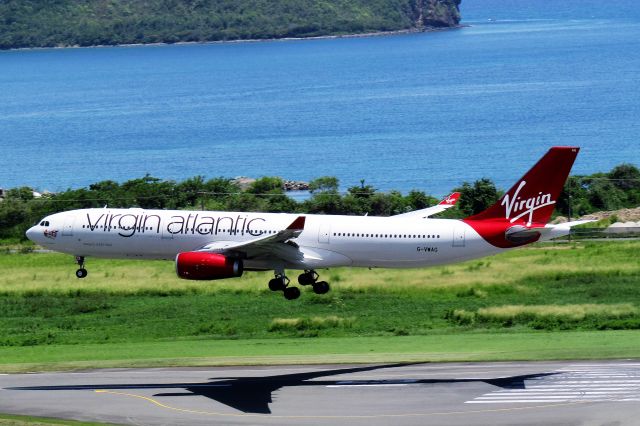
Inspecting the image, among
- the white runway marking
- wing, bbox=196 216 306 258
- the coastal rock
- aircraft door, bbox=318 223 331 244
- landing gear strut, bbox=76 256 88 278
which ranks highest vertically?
the coastal rock

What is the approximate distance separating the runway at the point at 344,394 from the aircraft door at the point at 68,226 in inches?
351

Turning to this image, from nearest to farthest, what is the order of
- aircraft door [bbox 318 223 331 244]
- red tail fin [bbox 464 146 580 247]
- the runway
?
1. the runway
2. red tail fin [bbox 464 146 580 247]
3. aircraft door [bbox 318 223 331 244]

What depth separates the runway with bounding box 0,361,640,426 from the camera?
61.0 meters

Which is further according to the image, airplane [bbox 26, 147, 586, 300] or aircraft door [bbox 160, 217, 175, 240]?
aircraft door [bbox 160, 217, 175, 240]

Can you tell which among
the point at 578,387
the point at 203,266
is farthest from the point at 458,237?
the point at 203,266

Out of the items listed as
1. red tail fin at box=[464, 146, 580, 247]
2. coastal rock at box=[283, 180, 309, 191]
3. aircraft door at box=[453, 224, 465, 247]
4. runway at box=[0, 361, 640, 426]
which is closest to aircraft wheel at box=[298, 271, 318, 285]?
runway at box=[0, 361, 640, 426]

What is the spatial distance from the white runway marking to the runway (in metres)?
0.05

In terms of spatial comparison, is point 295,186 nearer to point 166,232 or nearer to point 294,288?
point 294,288

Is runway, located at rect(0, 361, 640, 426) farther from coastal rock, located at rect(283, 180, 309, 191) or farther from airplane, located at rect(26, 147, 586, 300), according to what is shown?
coastal rock, located at rect(283, 180, 309, 191)

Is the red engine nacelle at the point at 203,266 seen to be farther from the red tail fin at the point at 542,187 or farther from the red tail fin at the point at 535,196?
the red tail fin at the point at 542,187

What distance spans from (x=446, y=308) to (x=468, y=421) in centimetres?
3851

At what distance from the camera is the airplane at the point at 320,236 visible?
242ft

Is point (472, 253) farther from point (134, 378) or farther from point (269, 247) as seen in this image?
point (134, 378)

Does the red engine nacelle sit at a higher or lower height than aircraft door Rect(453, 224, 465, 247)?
lower
